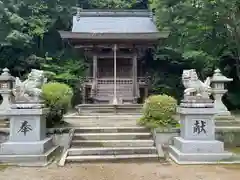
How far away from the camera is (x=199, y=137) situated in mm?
7398

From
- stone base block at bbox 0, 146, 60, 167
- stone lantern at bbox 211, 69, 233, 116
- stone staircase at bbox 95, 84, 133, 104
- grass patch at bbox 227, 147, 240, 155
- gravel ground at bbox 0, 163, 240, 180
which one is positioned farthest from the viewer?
stone staircase at bbox 95, 84, 133, 104

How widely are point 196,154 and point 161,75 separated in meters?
13.1

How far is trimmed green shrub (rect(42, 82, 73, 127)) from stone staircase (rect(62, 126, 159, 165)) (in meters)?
0.78

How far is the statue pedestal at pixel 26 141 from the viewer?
7000 mm

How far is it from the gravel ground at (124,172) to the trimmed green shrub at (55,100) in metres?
2.13

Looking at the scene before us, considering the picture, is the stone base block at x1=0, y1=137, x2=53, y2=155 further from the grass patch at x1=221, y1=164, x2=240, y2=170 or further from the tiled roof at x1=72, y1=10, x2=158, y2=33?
the tiled roof at x1=72, y1=10, x2=158, y2=33

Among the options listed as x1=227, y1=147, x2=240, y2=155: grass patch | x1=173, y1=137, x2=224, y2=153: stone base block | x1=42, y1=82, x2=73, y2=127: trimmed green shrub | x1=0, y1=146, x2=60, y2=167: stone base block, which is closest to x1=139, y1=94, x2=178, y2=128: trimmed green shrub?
x1=173, y1=137, x2=224, y2=153: stone base block

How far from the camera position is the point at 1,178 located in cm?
570

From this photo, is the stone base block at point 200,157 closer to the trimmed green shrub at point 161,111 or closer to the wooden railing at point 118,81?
the trimmed green shrub at point 161,111

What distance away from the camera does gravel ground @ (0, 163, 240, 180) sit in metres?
5.80

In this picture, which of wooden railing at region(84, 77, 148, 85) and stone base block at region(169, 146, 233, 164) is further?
wooden railing at region(84, 77, 148, 85)

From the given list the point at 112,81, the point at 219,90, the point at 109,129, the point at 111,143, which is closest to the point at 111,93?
the point at 112,81

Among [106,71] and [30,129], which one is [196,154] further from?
[106,71]

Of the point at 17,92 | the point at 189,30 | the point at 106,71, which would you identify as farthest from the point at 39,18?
the point at 17,92
